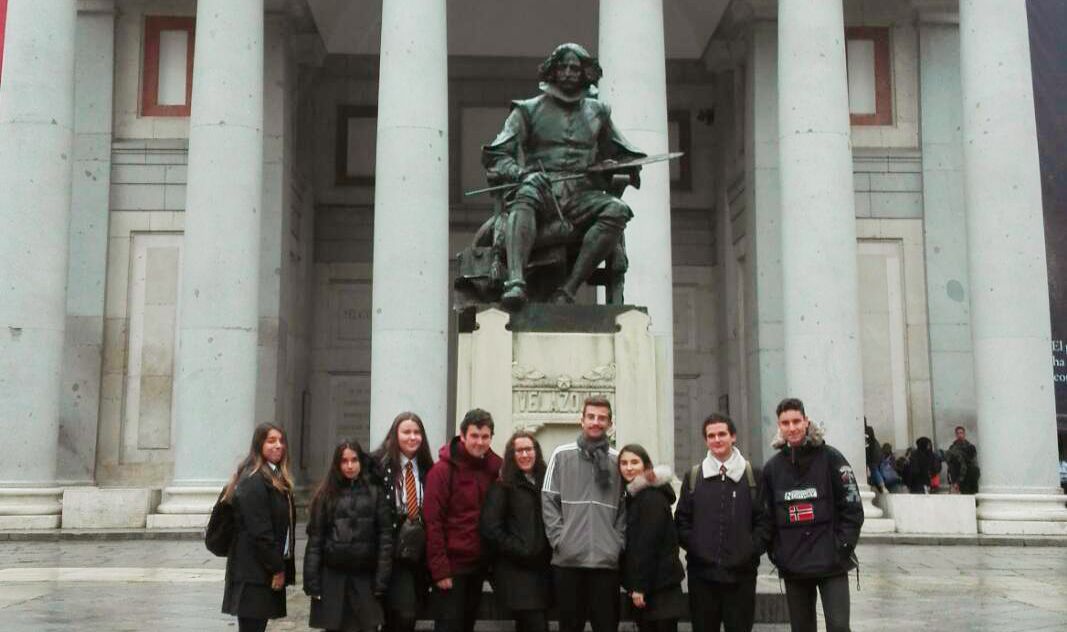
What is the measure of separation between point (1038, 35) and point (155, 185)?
22391mm

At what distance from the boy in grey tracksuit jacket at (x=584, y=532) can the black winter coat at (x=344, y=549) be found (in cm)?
118

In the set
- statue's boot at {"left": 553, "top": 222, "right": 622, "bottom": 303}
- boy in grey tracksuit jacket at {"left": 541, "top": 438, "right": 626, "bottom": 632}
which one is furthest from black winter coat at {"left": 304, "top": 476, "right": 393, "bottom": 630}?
statue's boot at {"left": 553, "top": 222, "right": 622, "bottom": 303}

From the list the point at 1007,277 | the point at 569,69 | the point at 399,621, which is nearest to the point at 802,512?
the point at 399,621

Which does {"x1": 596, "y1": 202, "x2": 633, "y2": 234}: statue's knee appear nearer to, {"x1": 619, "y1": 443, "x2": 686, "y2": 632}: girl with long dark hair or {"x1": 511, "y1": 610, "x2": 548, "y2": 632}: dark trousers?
{"x1": 619, "y1": 443, "x2": 686, "y2": 632}: girl with long dark hair

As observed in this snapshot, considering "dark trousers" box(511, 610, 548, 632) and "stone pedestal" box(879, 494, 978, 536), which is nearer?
"dark trousers" box(511, 610, 548, 632)

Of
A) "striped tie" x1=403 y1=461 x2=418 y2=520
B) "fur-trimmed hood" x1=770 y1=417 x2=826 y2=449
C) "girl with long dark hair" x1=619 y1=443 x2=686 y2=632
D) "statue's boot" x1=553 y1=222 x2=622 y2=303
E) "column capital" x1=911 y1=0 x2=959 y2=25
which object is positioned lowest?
"girl with long dark hair" x1=619 y1=443 x2=686 y2=632

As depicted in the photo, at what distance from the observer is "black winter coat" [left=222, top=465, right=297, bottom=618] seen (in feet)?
28.1

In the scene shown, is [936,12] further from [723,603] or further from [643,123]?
[723,603]

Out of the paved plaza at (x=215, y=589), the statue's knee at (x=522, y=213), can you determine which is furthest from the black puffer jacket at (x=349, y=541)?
the statue's knee at (x=522, y=213)

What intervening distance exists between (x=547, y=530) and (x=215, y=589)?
7107 millimetres

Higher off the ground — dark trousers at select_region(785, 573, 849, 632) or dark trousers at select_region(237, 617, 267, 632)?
dark trousers at select_region(785, 573, 849, 632)

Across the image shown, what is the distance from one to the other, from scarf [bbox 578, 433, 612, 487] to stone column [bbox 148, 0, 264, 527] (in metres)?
16.2

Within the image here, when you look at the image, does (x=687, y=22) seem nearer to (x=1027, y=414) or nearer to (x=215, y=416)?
(x=1027, y=414)

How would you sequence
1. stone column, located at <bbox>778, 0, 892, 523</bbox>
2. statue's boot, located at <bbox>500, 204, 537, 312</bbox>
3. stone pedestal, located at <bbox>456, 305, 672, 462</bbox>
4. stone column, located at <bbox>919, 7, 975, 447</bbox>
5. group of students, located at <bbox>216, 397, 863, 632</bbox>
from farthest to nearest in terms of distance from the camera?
stone column, located at <bbox>919, 7, 975, 447</bbox>
stone column, located at <bbox>778, 0, 892, 523</bbox>
statue's boot, located at <bbox>500, 204, 537, 312</bbox>
stone pedestal, located at <bbox>456, 305, 672, 462</bbox>
group of students, located at <bbox>216, 397, 863, 632</bbox>
